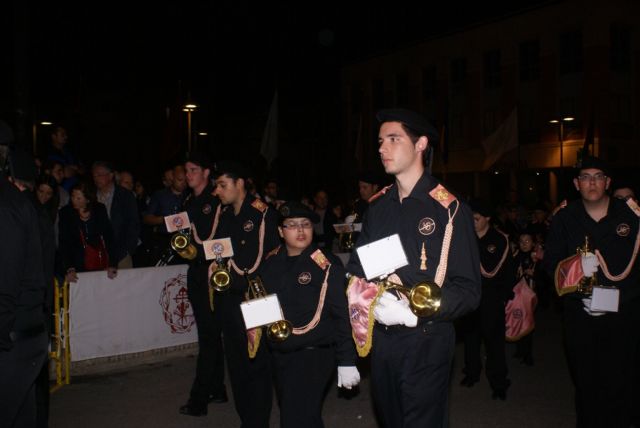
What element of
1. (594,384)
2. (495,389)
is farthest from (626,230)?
(495,389)

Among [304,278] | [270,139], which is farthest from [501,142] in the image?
[304,278]

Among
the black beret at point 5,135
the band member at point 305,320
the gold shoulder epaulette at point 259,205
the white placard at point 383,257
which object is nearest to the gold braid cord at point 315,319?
the band member at point 305,320

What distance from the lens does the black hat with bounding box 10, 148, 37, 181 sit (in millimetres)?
4480

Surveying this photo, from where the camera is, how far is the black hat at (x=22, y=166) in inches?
176

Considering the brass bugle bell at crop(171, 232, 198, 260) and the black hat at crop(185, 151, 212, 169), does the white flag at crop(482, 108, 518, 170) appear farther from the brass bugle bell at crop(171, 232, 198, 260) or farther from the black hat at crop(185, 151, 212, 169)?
the brass bugle bell at crop(171, 232, 198, 260)

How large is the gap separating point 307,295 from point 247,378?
1.13 meters

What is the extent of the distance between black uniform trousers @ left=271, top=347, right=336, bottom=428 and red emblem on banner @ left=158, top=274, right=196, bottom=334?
14.5 ft

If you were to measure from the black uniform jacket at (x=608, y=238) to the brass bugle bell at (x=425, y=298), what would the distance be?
250cm

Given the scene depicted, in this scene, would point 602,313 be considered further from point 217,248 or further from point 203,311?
point 203,311

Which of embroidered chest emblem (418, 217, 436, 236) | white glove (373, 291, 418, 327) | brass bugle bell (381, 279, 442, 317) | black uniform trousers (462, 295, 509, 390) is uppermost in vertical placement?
embroidered chest emblem (418, 217, 436, 236)

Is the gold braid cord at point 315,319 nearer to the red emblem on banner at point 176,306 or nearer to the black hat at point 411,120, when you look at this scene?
the black hat at point 411,120

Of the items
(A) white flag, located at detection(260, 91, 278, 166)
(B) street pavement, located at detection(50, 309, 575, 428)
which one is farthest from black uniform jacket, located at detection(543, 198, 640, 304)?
(A) white flag, located at detection(260, 91, 278, 166)

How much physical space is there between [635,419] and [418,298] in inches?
153

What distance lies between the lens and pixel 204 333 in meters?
6.48
